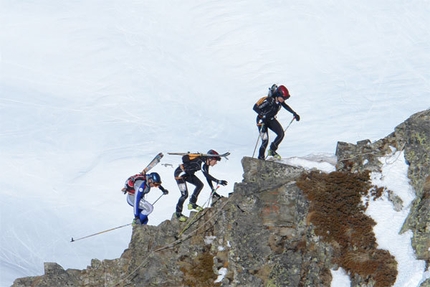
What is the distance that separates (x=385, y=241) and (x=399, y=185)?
228 cm

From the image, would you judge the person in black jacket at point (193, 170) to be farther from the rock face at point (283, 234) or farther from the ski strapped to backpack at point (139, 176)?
the ski strapped to backpack at point (139, 176)

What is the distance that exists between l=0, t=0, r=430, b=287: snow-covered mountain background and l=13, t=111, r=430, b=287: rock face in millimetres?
32646

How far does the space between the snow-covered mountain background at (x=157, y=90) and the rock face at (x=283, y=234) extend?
107 ft

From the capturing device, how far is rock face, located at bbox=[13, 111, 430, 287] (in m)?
31.2

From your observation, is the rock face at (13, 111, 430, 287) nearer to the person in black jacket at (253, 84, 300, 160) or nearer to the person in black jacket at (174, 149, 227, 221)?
the person in black jacket at (174, 149, 227, 221)

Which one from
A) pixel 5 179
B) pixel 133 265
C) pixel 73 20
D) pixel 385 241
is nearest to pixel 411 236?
pixel 385 241

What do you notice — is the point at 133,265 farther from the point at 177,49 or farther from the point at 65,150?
the point at 177,49

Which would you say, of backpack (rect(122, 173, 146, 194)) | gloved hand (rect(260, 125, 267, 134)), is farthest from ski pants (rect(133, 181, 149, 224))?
gloved hand (rect(260, 125, 267, 134))

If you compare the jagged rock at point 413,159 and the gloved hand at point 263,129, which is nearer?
the jagged rock at point 413,159

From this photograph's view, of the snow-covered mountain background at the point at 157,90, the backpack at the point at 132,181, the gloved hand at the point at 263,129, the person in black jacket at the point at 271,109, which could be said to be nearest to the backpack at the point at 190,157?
the backpack at the point at 132,181

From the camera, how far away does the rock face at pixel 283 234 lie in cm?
3117

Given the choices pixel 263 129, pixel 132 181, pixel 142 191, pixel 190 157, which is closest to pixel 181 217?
pixel 190 157

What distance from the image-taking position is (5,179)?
77812 mm

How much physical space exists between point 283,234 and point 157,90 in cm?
5264
